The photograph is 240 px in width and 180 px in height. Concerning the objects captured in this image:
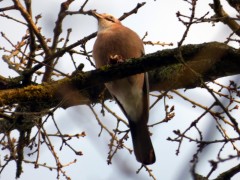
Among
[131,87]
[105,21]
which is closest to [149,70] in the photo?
[131,87]

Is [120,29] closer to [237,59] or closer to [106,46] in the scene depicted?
[106,46]

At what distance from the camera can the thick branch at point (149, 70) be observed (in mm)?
3771

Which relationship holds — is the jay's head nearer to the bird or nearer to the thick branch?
the bird

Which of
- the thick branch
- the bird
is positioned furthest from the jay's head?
the thick branch

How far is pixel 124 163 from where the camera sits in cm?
220

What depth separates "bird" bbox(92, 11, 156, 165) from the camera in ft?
16.6

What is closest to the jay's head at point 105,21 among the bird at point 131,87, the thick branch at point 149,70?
the bird at point 131,87

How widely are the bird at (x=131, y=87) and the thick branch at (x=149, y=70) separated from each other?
1.10 feet

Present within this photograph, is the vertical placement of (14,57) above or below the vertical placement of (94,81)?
above

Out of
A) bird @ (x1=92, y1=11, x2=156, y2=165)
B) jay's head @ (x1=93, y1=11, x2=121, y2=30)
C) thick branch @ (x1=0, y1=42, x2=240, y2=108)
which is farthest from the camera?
jay's head @ (x1=93, y1=11, x2=121, y2=30)

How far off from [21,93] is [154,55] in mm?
1264

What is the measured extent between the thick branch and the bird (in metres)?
0.34

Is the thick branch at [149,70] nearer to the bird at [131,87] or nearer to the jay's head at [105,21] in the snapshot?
the bird at [131,87]

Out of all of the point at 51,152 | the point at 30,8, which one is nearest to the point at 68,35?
the point at 30,8
